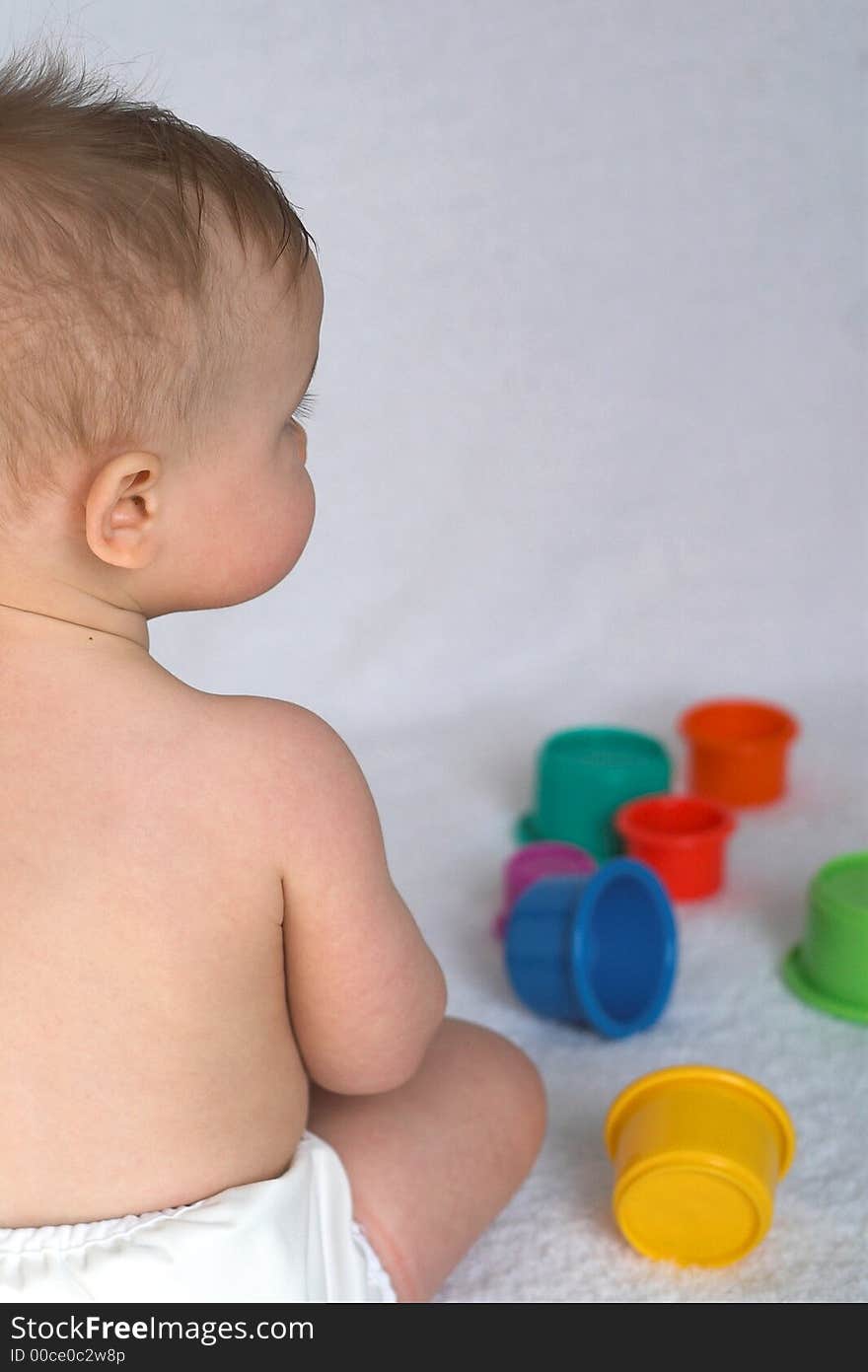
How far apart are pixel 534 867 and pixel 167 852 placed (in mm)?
818

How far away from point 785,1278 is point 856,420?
4.53 feet

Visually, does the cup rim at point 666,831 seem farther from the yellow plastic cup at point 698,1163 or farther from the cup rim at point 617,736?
the yellow plastic cup at point 698,1163

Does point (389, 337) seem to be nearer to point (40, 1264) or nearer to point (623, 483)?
point (623, 483)

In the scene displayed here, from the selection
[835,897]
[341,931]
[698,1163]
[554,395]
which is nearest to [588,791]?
[835,897]

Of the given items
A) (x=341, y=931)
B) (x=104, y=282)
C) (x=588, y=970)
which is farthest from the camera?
(x=588, y=970)

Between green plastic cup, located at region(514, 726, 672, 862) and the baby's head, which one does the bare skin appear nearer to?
the baby's head

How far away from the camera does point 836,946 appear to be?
4.89ft

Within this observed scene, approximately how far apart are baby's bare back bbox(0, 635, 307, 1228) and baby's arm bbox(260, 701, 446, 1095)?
16 millimetres

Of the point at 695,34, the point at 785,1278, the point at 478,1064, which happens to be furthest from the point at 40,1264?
the point at 695,34

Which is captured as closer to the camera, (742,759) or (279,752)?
(279,752)

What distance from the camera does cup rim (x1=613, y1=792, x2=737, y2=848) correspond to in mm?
1684

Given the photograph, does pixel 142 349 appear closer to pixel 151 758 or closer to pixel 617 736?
pixel 151 758

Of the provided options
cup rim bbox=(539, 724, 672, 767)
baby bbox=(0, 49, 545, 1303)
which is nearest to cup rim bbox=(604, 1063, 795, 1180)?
baby bbox=(0, 49, 545, 1303)
